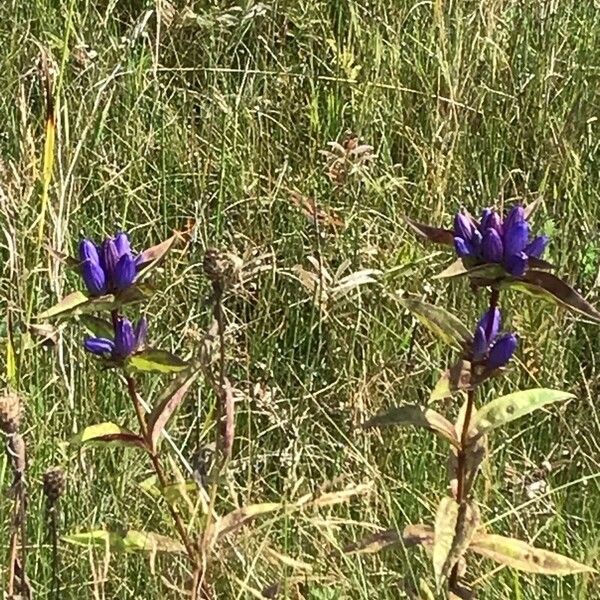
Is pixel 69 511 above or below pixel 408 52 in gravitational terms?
below

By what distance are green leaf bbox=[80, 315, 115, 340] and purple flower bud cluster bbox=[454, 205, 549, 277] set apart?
32cm

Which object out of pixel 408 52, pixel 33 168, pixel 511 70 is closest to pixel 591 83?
pixel 511 70

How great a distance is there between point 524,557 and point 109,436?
1.29ft

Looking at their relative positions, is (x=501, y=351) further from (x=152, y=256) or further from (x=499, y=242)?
(x=152, y=256)

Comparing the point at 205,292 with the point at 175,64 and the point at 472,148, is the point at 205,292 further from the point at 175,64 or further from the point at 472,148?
the point at 175,64

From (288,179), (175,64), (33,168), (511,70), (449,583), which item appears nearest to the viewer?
(449,583)

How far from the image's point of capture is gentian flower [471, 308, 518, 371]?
1.06 m

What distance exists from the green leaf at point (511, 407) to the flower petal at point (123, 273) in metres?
0.34

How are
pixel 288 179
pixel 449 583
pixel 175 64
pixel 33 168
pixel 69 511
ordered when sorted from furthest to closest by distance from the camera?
pixel 175 64, pixel 288 179, pixel 33 168, pixel 69 511, pixel 449 583

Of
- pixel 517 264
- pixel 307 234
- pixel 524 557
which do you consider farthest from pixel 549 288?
pixel 307 234

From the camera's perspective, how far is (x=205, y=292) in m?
1.70

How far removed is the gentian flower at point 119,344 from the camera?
1.09 metres

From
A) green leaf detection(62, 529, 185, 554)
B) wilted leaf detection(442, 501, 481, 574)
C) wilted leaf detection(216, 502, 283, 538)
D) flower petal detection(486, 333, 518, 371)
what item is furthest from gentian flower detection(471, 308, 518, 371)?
green leaf detection(62, 529, 185, 554)

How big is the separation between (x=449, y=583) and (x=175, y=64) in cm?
130
